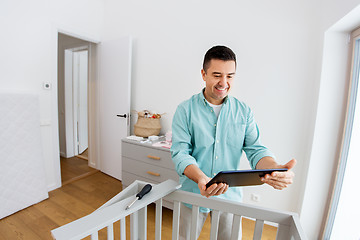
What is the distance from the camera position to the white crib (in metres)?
0.57

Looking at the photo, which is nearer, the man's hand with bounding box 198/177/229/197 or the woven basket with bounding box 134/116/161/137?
the man's hand with bounding box 198/177/229/197

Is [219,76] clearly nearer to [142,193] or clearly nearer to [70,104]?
[142,193]

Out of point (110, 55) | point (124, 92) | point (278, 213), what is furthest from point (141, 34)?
point (278, 213)

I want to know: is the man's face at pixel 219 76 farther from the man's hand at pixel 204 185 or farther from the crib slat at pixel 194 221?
the crib slat at pixel 194 221

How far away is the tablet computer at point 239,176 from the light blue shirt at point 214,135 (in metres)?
0.27

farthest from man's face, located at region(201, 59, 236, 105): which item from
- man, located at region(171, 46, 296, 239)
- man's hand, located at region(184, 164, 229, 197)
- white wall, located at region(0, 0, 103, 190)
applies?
white wall, located at region(0, 0, 103, 190)

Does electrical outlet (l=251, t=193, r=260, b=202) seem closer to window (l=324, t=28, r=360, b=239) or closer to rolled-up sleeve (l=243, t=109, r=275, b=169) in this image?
window (l=324, t=28, r=360, b=239)

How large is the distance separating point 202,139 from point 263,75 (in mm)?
1276

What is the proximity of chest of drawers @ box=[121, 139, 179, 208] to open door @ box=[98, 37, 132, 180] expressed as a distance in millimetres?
547

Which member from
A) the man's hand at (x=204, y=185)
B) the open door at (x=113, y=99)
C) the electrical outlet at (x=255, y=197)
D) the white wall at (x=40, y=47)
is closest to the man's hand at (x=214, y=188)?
the man's hand at (x=204, y=185)

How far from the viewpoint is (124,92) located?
270cm

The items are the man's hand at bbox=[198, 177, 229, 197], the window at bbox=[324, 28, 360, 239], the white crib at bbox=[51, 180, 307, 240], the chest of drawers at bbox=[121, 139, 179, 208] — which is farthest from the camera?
the chest of drawers at bbox=[121, 139, 179, 208]

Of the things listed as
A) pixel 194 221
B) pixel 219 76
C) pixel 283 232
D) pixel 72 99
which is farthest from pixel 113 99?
pixel 283 232

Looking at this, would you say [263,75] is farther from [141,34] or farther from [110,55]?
[110,55]
